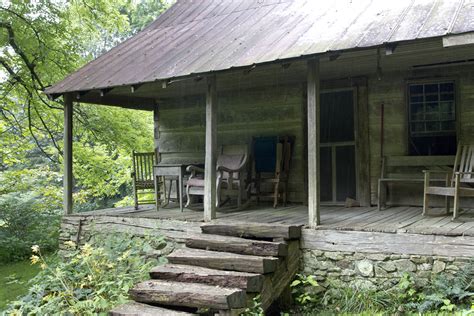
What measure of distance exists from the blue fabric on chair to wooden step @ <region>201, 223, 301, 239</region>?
251 cm

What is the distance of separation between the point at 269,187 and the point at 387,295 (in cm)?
344

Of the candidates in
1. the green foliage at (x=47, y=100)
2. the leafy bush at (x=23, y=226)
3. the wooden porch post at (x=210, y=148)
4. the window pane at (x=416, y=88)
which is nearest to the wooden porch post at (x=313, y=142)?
the wooden porch post at (x=210, y=148)

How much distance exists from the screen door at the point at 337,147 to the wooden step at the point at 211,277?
3.39 metres

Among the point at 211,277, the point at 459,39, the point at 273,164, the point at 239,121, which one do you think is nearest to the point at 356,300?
the point at 211,277

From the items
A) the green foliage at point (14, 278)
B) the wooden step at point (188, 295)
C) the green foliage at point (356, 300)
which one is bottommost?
the green foliage at point (14, 278)

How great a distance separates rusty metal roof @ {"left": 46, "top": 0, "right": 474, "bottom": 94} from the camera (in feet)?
15.4

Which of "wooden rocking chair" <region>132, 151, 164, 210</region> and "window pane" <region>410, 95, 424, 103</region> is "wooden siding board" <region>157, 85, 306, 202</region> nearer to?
"wooden rocking chair" <region>132, 151, 164, 210</region>

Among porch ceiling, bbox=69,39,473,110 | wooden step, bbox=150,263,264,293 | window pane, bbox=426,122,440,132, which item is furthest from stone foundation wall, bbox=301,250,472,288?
window pane, bbox=426,122,440,132

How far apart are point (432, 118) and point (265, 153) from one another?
103 inches

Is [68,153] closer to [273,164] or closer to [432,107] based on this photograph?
[273,164]

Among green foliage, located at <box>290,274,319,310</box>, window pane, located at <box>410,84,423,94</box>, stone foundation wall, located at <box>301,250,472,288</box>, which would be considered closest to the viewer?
stone foundation wall, located at <box>301,250,472,288</box>

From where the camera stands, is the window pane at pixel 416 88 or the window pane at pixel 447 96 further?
the window pane at pixel 416 88

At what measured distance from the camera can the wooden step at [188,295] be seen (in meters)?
4.05

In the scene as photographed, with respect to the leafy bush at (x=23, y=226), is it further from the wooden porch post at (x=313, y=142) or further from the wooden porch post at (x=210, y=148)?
the wooden porch post at (x=313, y=142)
